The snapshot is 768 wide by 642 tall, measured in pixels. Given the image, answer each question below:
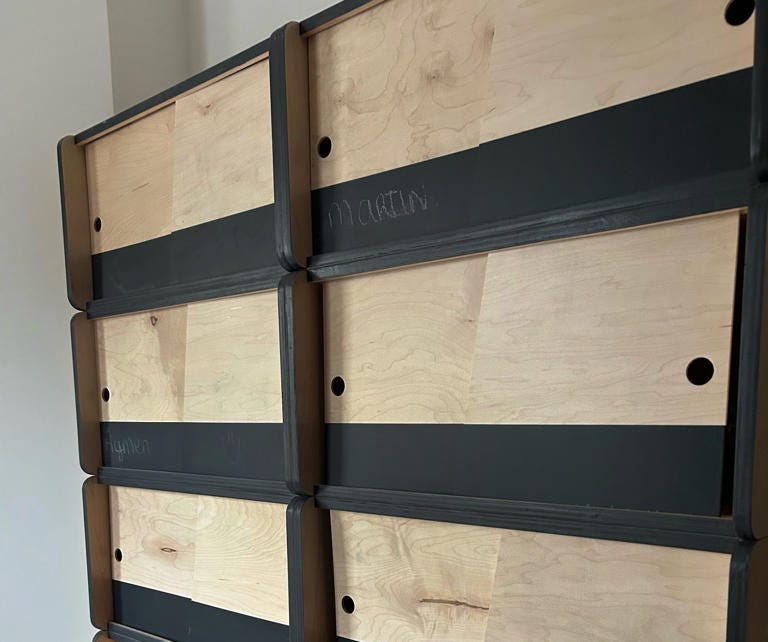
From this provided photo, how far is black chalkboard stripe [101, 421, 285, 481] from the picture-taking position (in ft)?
3.53

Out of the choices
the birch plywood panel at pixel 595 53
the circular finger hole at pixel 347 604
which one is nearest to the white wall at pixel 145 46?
the birch plywood panel at pixel 595 53

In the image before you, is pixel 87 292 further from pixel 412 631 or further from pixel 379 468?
pixel 412 631

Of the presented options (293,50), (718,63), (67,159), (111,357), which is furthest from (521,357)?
(67,159)

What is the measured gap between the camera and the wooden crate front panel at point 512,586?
2.32ft

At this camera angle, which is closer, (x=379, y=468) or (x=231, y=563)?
(x=379, y=468)

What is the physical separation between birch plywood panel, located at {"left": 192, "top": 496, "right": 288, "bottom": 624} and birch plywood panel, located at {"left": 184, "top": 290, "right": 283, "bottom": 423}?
0.15m

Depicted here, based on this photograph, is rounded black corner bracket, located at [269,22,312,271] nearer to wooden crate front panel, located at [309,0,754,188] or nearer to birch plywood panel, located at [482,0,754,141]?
wooden crate front panel, located at [309,0,754,188]

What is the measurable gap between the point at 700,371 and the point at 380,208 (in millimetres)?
447

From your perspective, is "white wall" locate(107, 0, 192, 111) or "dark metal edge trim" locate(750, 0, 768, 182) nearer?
"dark metal edge trim" locate(750, 0, 768, 182)

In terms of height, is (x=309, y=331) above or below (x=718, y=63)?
below

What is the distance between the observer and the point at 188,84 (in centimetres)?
117

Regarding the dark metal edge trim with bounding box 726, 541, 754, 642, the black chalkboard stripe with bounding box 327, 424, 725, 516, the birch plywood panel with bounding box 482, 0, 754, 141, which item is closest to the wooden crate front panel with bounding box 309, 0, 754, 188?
the birch plywood panel with bounding box 482, 0, 754, 141

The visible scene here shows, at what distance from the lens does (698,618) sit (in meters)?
0.70

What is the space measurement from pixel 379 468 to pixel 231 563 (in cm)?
36
